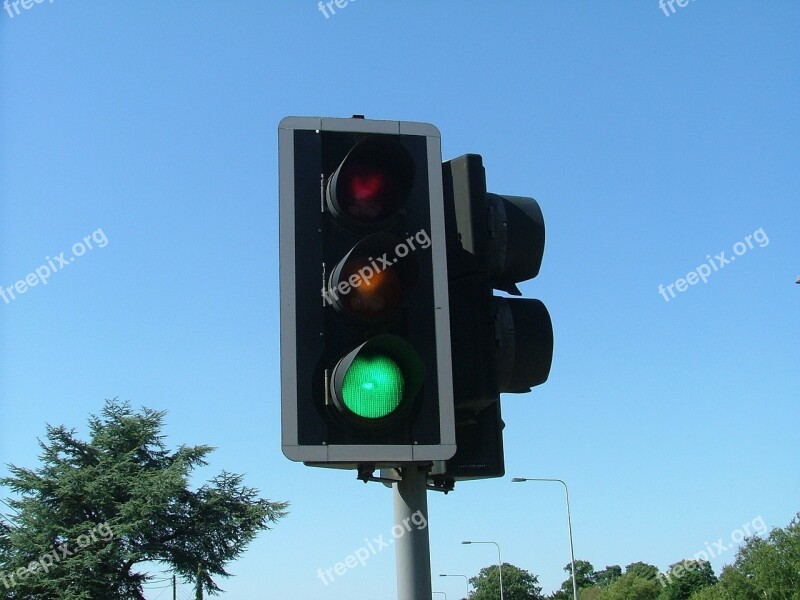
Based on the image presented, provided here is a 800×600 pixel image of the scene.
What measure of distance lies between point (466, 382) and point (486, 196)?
72 cm

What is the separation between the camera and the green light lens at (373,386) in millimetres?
2777

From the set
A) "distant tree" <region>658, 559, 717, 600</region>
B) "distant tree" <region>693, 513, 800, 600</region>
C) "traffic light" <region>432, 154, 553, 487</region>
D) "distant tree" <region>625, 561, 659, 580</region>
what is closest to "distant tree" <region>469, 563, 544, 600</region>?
"distant tree" <region>625, 561, 659, 580</region>

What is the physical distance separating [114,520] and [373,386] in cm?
3953

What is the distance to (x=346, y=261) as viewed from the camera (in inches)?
113

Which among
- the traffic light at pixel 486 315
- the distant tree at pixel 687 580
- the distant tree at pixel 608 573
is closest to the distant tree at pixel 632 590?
the distant tree at pixel 687 580

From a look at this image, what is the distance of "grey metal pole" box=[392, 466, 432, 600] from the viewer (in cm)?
284

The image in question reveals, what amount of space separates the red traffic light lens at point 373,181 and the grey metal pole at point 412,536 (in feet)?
2.86

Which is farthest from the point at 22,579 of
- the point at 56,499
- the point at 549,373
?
the point at 549,373

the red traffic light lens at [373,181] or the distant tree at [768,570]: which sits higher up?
the distant tree at [768,570]

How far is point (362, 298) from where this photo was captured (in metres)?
2.88

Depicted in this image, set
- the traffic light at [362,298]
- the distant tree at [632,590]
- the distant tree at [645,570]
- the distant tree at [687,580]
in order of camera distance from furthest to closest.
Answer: the distant tree at [645,570] < the distant tree at [687,580] < the distant tree at [632,590] < the traffic light at [362,298]

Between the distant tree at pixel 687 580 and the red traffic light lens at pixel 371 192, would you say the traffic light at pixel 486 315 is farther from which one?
the distant tree at pixel 687 580

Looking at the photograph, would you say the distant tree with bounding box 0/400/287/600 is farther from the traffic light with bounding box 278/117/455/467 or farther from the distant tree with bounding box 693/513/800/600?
the traffic light with bounding box 278/117/455/467

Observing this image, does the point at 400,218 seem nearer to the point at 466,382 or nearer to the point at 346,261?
the point at 346,261
